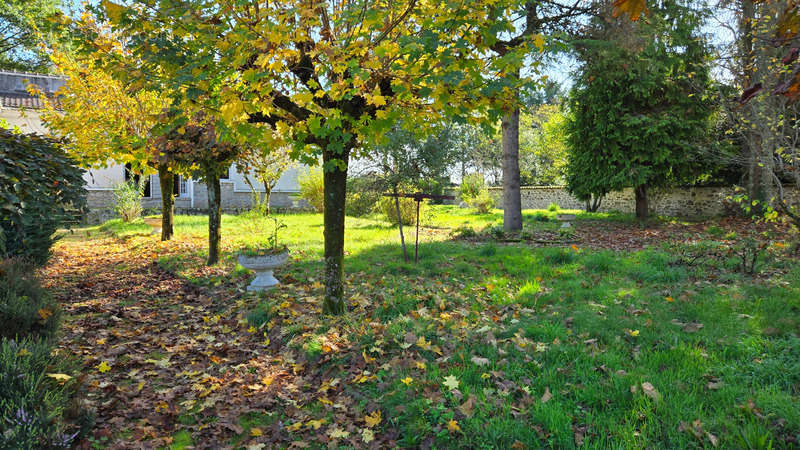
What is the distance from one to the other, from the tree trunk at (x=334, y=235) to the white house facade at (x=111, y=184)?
1011cm

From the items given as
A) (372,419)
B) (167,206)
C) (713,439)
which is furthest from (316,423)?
(167,206)

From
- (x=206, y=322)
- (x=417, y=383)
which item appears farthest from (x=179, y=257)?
(x=417, y=383)

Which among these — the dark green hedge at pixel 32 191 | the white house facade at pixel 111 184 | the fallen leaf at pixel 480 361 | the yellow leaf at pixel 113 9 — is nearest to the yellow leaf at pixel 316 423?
the fallen leaf at pixel 480 361

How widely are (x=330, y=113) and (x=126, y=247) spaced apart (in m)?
8.91

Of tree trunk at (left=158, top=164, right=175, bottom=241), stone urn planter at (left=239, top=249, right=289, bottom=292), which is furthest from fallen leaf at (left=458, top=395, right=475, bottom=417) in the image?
tree trunk at (left=158, top=164, right=175, bottom=241)

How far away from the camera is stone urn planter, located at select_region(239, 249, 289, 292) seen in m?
6.02

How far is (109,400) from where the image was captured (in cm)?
318

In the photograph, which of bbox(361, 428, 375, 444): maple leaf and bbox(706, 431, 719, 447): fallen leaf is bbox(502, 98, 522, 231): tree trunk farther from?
bbox(361, 428, 375, 444): maple leaf

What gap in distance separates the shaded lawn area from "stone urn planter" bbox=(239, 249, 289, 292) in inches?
8.5

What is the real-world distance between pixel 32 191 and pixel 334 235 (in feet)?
12.0

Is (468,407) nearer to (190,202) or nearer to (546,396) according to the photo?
(546,396)

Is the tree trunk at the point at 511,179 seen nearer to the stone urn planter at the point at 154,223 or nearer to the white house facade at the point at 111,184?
the white house facade at the point at 111,184

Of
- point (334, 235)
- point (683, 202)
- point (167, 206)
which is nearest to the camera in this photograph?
point (334, 235)

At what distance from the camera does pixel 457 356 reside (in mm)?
3582
